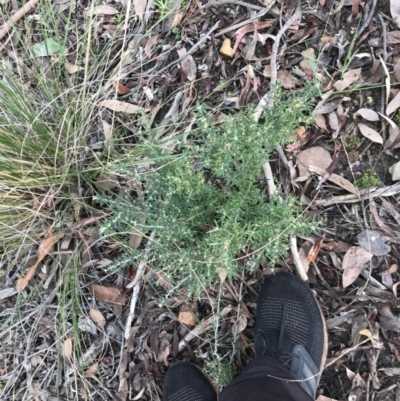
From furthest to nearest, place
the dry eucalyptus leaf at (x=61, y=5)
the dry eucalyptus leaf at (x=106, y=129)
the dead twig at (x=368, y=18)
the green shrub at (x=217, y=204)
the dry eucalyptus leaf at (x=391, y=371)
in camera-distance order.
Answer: the dry eucalyptus leaf at (x=61, y=5)
the dry eucalyptus leaf at (x=106, y=129)
the dead twig at (x=368, y=18)
the dry eucalyptus leaf at (x=391, y=371)
the green shrub at (x=217, y=204)

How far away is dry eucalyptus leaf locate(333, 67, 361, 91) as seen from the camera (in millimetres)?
1771

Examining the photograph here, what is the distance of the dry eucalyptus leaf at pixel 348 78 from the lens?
5.81ft

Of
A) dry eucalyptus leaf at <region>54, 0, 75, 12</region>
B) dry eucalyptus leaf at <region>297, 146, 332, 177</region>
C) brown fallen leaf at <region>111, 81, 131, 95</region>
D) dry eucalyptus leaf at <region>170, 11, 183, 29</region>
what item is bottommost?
dry eucalyptus leaf at <region>297, 146, 332, 177</region>

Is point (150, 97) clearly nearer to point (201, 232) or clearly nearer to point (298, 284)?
point (201, 232)

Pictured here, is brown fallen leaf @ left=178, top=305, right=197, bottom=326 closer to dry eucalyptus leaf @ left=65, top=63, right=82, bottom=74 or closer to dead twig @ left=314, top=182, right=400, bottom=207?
dead twig @ left=314, top=182, right=400, bottom=207

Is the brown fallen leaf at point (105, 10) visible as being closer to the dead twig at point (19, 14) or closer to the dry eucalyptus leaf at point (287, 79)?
the dead twig at point (19, 14)

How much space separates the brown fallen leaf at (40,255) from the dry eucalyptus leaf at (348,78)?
1.25m

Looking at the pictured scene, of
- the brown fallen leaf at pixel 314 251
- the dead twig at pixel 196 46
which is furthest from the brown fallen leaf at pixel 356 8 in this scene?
the brown fallen leaf at pixel 314 251

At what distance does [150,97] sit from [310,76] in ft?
2.15

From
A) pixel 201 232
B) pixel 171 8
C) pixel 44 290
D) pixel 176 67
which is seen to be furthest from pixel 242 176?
pixel 44 290

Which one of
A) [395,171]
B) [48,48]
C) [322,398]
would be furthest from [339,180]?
[48,48]

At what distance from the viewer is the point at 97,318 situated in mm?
1832

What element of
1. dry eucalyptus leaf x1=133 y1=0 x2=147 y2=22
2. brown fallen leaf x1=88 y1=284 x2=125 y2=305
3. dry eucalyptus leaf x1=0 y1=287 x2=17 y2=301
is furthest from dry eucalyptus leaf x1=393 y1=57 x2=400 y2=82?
dry eucalyptus leaf x1=0 y1=287 x2=17 y2=301

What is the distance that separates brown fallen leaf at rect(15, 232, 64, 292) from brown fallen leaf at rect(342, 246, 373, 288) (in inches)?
43.9
